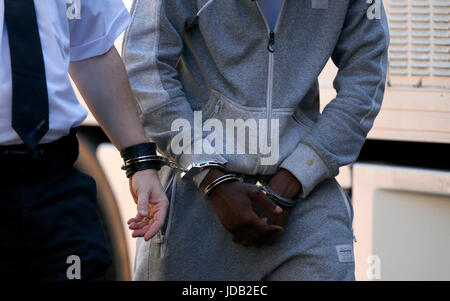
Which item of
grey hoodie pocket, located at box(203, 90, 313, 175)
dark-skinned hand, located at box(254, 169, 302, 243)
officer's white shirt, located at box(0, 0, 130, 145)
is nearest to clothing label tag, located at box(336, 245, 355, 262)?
dark-skinned hand, located at box(254, 169, 302, 243)

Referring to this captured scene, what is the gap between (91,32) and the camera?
1.87m

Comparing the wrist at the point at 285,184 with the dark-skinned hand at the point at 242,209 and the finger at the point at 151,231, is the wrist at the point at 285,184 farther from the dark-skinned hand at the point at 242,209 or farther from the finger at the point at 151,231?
the finger at the point at 151,231

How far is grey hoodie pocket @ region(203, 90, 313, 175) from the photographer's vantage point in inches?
77.5

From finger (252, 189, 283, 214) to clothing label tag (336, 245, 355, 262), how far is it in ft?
0.60

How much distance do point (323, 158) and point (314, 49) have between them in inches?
11.0

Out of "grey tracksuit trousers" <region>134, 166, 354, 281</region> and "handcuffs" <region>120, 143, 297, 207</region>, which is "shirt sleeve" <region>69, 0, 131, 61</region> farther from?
"grey tracksuit trousers" <region>134, 166, 354, 281</region>

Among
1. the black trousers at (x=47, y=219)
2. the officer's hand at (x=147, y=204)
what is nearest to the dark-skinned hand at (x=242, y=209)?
the officer's hand at (x=147, y=204)

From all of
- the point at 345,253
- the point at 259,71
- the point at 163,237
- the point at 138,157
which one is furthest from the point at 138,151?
the point at 345,253

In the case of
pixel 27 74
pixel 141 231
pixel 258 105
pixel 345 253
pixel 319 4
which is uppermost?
pixel 319 4

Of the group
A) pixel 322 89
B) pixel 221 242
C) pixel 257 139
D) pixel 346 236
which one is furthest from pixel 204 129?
pixel 322 89

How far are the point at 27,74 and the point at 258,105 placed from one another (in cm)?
63

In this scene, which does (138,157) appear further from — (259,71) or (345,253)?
(345,253)

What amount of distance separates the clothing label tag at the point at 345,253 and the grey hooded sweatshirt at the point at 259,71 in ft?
0.53

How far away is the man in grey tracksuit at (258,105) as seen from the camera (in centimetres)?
197
